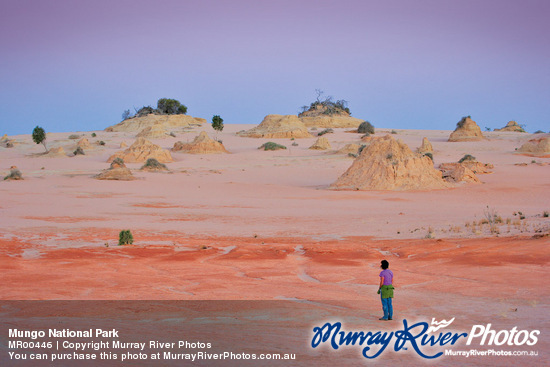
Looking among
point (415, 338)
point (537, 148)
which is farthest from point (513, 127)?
point (415, 338)

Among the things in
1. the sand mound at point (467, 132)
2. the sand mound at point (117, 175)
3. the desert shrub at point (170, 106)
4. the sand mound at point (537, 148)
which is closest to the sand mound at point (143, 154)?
the sand mound at point (117, 175)

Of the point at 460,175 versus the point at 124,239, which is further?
the point at 460,175

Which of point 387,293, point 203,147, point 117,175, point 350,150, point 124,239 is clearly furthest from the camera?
point 203,147

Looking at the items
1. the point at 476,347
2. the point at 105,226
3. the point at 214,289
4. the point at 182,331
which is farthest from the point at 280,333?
the point at 105,226

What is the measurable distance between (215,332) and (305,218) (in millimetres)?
12683

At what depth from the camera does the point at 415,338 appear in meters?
5.73

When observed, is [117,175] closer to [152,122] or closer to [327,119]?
[152,122]

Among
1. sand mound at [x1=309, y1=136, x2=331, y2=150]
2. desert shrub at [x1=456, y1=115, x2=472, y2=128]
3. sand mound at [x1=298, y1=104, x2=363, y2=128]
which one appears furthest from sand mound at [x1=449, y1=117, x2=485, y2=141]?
sand mound at [x1=298, y1=104, x2=363, y2=128]

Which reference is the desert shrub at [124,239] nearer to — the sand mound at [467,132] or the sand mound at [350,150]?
the sand mound at [350,150]

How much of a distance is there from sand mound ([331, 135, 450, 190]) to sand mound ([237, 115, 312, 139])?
91.2 feet

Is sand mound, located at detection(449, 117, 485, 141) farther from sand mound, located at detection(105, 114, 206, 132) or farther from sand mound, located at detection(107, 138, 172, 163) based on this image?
sand mound, located at detection(105, 114, 206, 132)

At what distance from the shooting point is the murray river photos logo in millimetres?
5391

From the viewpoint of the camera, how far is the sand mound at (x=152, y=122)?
6919 cm

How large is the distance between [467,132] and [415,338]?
49591 mm
